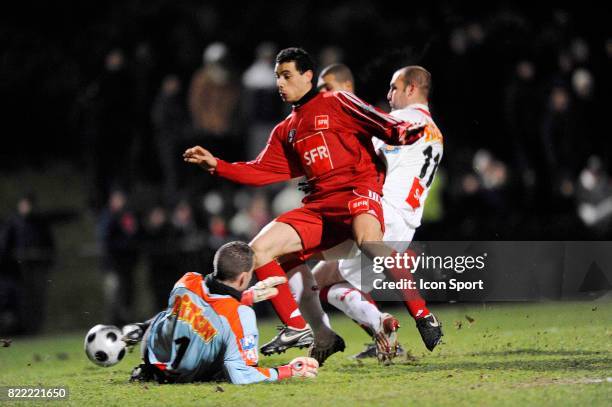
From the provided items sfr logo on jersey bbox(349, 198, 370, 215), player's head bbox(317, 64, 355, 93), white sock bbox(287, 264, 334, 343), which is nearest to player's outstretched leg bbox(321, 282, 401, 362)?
white sock bbox(287, 264, 334, 343)

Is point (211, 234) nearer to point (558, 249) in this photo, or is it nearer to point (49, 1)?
point (558, 249)

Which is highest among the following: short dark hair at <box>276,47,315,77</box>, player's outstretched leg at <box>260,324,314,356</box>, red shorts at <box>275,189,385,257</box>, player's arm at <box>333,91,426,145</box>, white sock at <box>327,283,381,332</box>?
short dark hair at <box>276,47,315,77</box>

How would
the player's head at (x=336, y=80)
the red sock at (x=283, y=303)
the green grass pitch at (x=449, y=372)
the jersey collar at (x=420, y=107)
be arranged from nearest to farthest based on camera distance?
the green grass pitch at (x=449, y=372) < the red sock at (x=283, y=303) < the jersey collar at (x=420, y=107) < the player's head at (x=336, y=80)

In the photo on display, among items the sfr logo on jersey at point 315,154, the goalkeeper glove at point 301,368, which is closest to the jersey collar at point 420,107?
the sfr logo on jersey at point 315,154

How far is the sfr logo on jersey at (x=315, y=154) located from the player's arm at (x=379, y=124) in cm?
30

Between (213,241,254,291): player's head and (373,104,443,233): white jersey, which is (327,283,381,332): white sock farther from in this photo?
(213,241,254,291): player's head

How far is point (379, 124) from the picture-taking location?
8531 millimetres

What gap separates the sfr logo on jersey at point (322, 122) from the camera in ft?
28.6

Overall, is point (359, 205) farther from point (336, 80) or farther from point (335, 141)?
point (336, 80)

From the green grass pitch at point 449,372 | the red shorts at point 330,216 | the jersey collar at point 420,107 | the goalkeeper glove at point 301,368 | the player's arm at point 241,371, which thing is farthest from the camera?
the jersey collar at point 420,107

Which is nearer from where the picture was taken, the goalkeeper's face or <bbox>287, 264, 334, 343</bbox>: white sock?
the goalkeeper's face

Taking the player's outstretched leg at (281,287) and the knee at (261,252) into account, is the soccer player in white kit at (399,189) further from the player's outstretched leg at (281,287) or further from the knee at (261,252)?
the knee at (261,252)

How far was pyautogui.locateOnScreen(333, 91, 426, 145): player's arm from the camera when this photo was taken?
27.6 feet

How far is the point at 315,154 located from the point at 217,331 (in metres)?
1.91
